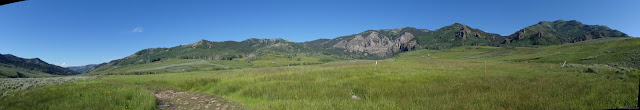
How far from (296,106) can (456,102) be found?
240 inches

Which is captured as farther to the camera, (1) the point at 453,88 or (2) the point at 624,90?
(1) the point at 453,88

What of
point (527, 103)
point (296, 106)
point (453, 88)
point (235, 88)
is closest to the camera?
point (527, 103)

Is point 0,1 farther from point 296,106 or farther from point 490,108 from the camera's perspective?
point 490,108

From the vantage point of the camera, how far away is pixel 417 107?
939 centimetres

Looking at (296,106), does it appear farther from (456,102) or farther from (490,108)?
(490,108)

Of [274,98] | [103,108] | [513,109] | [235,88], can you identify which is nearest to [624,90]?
[513,109]

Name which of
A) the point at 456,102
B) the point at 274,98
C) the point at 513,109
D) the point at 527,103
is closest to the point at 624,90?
the point at 527,103

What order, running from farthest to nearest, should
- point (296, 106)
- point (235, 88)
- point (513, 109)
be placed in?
point (235, 88) < point (296, 106) < point (513, 109)

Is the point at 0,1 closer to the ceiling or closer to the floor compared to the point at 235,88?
closer to the ceiling

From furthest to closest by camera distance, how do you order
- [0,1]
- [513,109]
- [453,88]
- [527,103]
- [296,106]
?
[453,88]
[296,106]
[527,103]
[513,109]
[0,1]

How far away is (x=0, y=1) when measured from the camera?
1824 mm

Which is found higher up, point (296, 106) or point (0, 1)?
point (0, 1)

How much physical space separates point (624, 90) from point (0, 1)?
705 inches

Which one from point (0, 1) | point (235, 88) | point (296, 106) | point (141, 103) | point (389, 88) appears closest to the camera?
point (0, 1)
